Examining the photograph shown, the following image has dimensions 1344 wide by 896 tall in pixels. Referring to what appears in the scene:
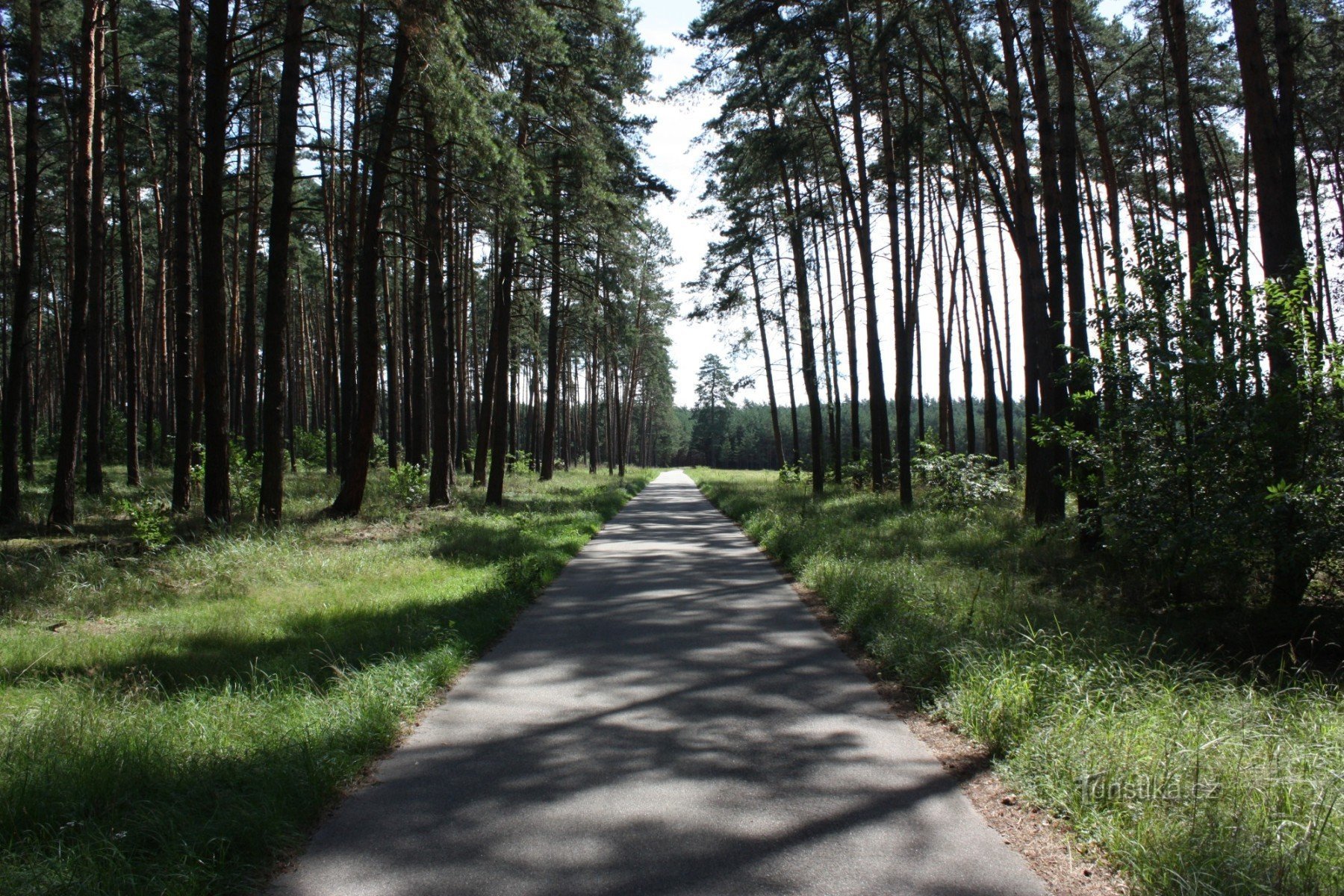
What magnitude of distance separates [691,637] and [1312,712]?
15.4 feet

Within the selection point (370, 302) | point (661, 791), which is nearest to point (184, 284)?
point (370, 302)

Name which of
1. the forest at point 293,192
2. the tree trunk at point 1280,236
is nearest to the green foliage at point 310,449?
the forest at point 293,192

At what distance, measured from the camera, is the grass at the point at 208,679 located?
340 cm

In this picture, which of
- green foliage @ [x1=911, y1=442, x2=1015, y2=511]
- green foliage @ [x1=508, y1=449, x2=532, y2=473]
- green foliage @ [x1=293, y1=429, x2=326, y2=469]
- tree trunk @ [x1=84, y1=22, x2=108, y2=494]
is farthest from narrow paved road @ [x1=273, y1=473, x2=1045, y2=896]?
green foliage @ [x1=293, y1=429, x2=326, y2=469]

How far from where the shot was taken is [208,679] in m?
5.61

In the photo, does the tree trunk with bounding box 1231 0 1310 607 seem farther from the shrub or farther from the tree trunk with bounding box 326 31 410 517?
the shrub

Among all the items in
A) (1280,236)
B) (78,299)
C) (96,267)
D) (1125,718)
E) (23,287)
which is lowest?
(1125,718)

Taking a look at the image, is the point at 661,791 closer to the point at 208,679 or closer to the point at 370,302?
the point at 208,679

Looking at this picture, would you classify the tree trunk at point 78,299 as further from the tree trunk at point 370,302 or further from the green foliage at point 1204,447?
the green foliage at point 1204,447

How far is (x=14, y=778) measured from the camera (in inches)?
149

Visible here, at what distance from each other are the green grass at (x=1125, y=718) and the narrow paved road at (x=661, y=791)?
47 cm

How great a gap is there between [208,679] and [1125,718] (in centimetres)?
607

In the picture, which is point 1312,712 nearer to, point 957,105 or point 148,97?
point 957,105

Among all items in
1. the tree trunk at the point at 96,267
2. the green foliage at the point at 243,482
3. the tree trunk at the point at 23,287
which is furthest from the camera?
the green foliage at the point at 243,482
